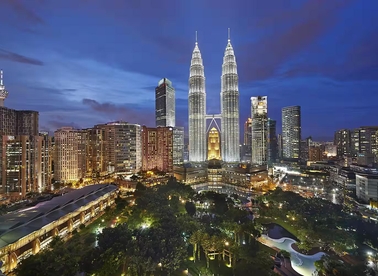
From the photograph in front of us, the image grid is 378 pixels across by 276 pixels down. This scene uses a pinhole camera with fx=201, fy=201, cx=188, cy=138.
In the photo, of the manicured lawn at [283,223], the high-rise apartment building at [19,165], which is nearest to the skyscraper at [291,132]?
the manicured lawn at [283,223]

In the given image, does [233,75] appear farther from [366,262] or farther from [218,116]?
[366,262]

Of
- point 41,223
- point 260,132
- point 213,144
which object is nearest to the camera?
point 41,223

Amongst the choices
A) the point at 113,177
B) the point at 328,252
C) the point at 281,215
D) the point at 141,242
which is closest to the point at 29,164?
the point at 113,177

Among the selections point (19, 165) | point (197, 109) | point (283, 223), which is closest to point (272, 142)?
point (197, 109)

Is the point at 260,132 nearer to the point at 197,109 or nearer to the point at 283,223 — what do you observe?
the point at 197,109

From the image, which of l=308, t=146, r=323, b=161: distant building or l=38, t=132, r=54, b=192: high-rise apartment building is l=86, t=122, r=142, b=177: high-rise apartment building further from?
l=308, t=146, r=323, b=161: distant building
